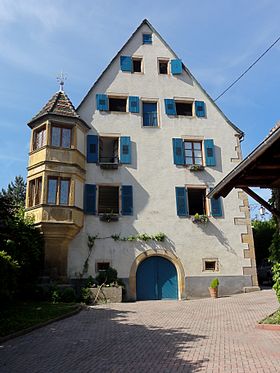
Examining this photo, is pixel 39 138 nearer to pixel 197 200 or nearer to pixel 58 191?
pixel 58 191

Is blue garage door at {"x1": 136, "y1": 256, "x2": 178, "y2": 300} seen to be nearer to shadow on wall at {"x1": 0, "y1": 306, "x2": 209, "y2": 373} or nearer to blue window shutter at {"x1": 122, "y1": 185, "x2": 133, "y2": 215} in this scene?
blue window shutter at {"x1": 122, "y1": 185, "x2": 133, "y2": 215}

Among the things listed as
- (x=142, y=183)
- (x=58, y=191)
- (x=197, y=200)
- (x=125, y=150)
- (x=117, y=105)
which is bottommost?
(x=58, y=191)

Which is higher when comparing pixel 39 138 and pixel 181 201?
pixel 39 138

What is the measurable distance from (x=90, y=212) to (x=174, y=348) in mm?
11115

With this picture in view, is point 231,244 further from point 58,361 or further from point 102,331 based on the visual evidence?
point 58,361

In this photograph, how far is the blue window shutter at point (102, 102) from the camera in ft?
65.2

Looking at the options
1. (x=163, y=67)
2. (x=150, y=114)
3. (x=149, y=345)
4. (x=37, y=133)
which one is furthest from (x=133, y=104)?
(x=149, y=345)

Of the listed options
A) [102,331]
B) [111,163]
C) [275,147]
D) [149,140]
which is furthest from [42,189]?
[275,147]

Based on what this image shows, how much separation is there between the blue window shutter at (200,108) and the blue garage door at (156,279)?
8721 mm

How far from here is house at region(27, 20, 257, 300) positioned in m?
17.2

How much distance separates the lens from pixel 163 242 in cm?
1809

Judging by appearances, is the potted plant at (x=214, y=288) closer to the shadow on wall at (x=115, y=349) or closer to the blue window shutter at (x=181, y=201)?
the blue window shutter at (x=181, y=201)

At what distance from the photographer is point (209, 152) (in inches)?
786

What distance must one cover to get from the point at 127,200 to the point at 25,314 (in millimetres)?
8273
